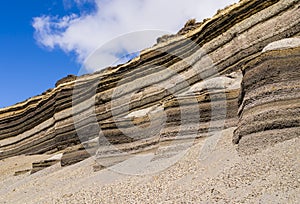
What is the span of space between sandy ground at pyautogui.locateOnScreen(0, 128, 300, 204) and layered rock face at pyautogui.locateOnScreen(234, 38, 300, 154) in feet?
1.12

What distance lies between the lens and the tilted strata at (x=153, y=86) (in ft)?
47.9

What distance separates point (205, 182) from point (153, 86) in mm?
13664

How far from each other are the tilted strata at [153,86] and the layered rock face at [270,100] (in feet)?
6.98

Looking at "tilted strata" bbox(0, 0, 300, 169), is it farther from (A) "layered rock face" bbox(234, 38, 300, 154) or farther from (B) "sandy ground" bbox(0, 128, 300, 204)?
(A) "layered rock face" bbox(234, 38, 300, 154)

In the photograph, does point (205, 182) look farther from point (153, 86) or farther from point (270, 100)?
point (153, 86)

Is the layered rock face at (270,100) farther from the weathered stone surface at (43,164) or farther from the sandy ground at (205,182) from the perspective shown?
the weathered stone surface at (43,164)

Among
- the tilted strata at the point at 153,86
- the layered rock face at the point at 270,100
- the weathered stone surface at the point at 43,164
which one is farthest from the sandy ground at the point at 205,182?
the weathered stone surface at the point at 43,164

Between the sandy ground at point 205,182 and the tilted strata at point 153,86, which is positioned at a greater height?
the tilted strata at point 153,86

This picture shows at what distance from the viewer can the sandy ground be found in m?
7.21

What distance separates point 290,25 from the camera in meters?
15.8

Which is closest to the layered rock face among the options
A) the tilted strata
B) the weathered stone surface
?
the tilted strata

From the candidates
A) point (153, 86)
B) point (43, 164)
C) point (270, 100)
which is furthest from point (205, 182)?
point (153, 86)

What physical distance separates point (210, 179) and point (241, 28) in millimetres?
11142

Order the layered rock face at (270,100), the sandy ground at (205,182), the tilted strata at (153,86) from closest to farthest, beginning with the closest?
1. the sandy ground at (205,182)
2. the layered rock face at (270,100)
3. the tilted strata at (153,86)
